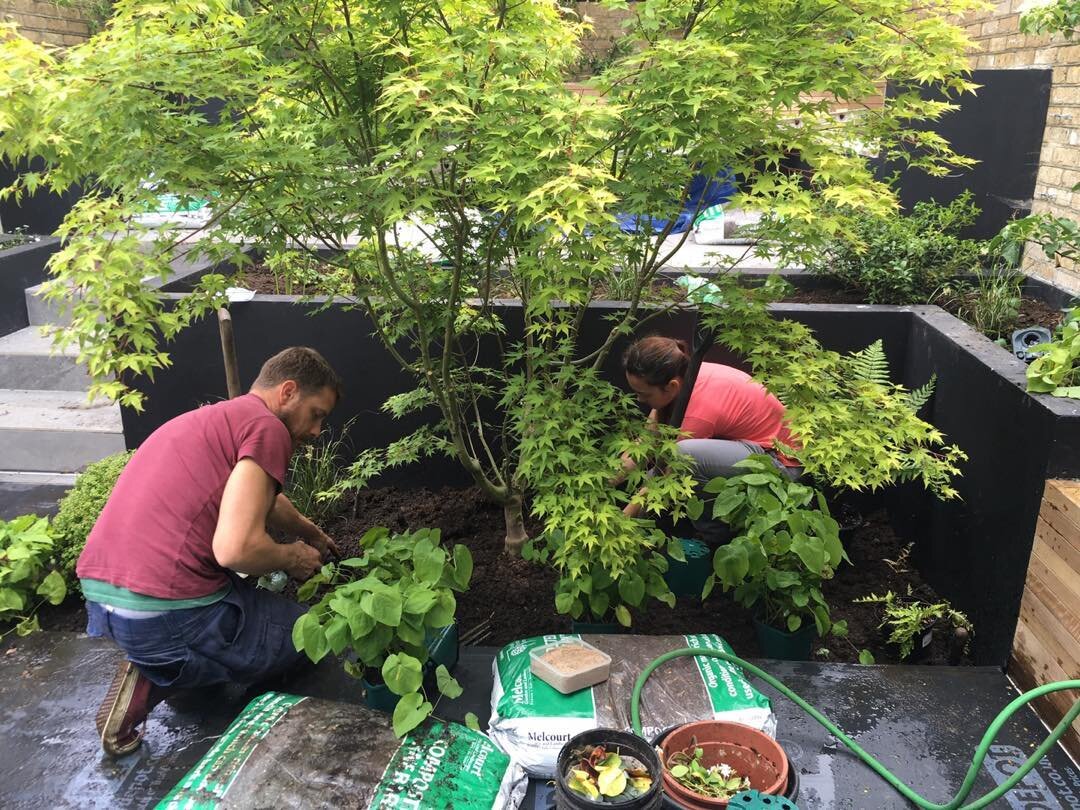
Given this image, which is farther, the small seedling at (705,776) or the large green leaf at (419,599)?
the large green leaf at (419,599)

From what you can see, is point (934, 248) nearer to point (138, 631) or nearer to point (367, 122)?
point (367, 122)

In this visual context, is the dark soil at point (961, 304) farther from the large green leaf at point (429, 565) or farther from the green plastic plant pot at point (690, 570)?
the large green leaf at point (429, 565)

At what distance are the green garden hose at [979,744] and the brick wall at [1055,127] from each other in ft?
11.8

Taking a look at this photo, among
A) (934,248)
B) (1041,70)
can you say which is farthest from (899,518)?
(1041,70)

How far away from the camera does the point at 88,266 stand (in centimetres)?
241

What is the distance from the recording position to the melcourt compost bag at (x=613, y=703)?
7.84ft

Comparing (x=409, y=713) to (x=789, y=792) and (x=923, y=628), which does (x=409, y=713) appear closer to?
(x=789, y=792)

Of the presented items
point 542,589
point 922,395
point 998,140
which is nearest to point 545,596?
point 542,589

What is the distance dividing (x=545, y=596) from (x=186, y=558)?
152cm

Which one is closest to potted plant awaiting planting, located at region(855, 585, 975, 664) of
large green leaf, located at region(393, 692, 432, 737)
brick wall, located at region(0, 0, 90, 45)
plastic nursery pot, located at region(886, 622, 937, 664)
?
plastic nursery pot, located at region(886, 622, 937, 664)

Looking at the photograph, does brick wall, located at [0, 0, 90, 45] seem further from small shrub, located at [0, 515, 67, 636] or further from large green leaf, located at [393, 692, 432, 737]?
large green leaf, located at [393, 692, 432, 737]

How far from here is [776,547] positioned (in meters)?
2.89

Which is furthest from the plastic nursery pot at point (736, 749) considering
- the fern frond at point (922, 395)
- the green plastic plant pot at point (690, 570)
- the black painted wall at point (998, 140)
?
the black painted wall at point (998, 140)

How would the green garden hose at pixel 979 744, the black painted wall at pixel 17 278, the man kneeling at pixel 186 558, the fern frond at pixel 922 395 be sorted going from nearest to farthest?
the green garden hose at pixel 979 744 < the man kneeling at pixel 186 558 < the fern frond at pixel 922 395 < the black painted wall at pixel 17 278
